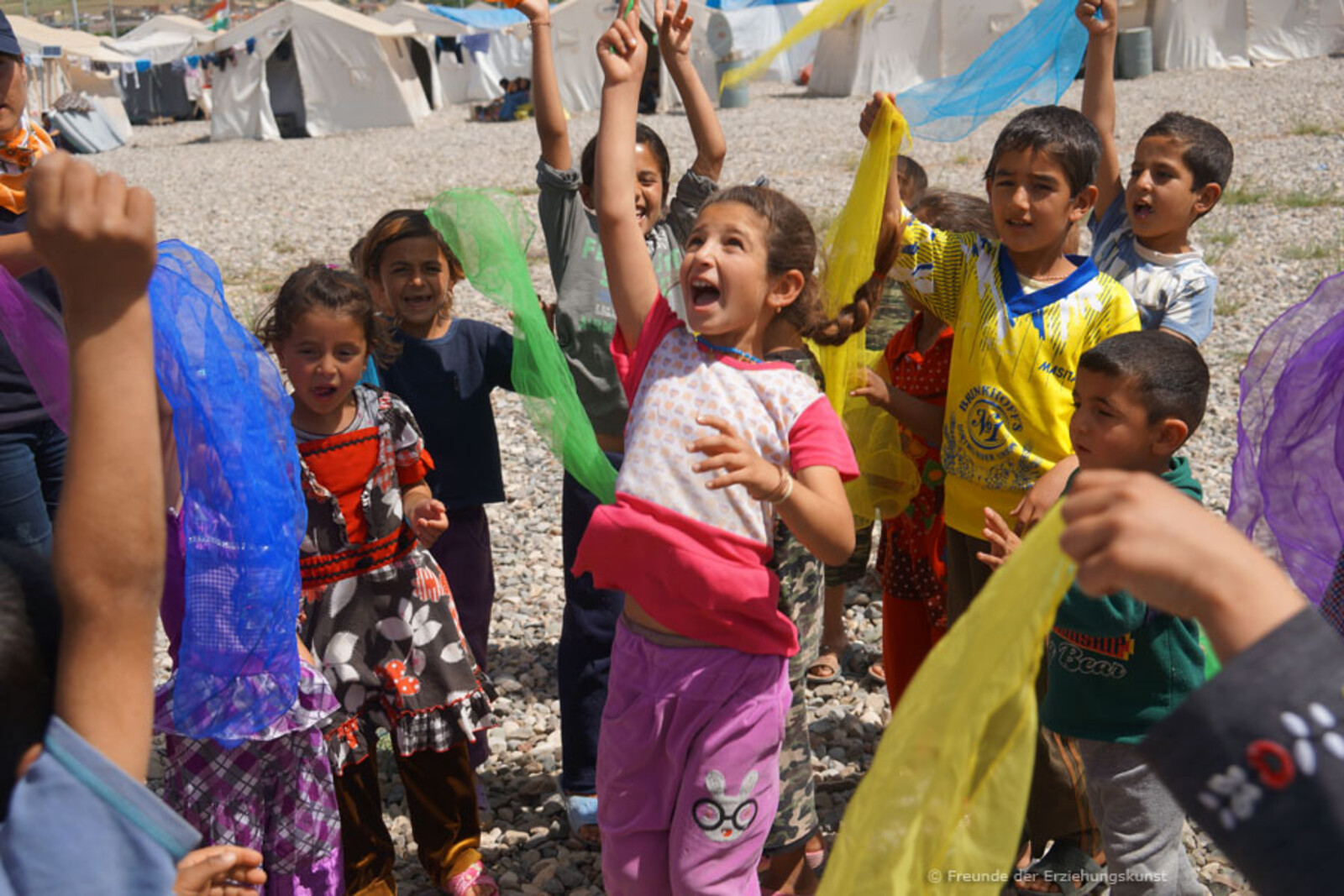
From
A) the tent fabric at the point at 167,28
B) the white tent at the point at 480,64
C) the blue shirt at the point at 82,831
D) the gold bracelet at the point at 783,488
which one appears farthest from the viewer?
the tent fabric at the point at 167,28

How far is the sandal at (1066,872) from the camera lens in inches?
125

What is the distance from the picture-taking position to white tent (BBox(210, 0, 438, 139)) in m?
28.6

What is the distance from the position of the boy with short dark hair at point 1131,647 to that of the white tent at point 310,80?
94.4 feet

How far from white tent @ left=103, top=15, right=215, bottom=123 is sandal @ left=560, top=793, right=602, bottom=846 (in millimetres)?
35303

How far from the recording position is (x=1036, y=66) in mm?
3686

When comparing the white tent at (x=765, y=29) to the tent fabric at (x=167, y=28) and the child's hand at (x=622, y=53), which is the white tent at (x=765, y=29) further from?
the tent fabric at (x=167, y=28)

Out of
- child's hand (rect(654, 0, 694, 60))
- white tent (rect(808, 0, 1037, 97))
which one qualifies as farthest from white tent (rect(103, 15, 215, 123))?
child's hand (rect(654, 0, 694, 60))

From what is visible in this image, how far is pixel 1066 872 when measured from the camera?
3.19 m

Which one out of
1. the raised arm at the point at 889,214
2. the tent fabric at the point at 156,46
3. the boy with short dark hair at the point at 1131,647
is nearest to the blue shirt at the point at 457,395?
the raised arm at the point at 889,214

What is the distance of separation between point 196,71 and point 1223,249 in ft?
105

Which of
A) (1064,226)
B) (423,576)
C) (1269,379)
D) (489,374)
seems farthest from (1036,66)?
(423,576)

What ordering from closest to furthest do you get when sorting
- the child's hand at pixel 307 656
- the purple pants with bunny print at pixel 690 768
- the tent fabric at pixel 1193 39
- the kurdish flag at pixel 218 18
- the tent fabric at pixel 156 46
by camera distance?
the purple pants with bunny print at pixel 690 768 → the child's hand at pixel 307 656 → the tent fabric at pixel 1193 39 → the tent fabric at pixel 156 46 → the kurdish flag at pixel 218 18

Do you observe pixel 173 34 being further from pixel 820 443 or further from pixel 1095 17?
pixel 820 443

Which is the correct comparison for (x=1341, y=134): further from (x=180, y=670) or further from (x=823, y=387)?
(x=180, y=670)
